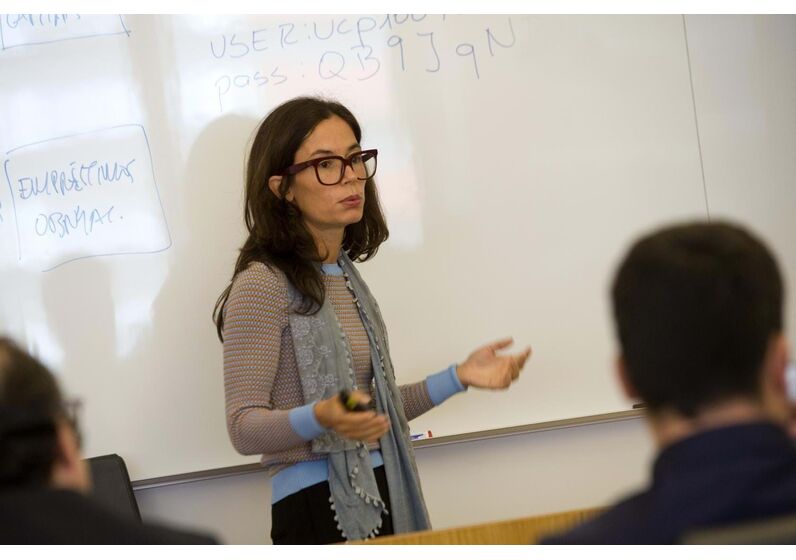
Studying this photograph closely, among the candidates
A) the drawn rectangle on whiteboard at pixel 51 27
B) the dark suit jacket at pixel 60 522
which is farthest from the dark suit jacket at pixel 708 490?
the drawn rectangle on whiteboard at pixel 51 27

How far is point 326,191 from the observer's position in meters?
2.06

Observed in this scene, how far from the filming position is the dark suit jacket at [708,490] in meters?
0.85

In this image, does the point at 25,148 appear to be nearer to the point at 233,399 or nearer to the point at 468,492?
the point at 233,399

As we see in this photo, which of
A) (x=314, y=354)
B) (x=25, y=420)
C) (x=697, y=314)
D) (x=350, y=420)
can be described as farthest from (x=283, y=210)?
(x=697, y=314)

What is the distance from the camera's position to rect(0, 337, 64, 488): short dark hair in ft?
3.14

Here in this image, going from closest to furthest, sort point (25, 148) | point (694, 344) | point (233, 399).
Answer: point (694, 344) < point (233, 399) < point (25, 148)

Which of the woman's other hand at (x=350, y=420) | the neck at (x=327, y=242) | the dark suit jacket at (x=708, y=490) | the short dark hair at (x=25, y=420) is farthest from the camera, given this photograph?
the neck at (x=327, y=242)

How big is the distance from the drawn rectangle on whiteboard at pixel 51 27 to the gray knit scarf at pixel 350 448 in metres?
1.03

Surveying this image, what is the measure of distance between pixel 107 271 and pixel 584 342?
1276 mm

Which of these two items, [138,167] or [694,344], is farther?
[138,167]

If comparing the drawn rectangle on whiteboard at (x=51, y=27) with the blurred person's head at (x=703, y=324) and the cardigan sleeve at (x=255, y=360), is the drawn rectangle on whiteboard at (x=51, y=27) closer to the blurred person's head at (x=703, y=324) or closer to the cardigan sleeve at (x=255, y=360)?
the cardigan sleeve at (x=255, y=360)

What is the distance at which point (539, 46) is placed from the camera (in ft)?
8.73
